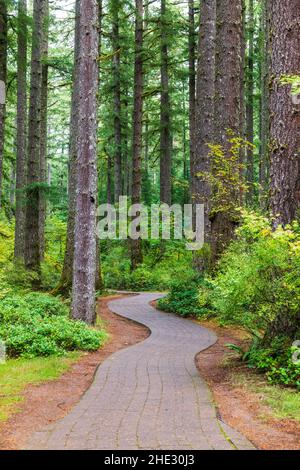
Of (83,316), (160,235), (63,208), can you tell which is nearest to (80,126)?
(83,316)

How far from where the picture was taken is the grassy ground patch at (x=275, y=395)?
5.50 meters

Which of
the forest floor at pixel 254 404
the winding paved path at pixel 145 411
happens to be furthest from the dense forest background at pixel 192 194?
the winding paved path at pixel 145 411

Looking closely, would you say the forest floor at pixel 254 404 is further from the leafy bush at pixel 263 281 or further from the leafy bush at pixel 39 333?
the leafy bush at pixel 39 333

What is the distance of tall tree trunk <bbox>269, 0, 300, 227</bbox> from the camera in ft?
26.2

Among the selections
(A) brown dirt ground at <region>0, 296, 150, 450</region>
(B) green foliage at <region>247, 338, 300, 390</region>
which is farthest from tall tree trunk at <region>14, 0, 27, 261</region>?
(B) green foliage at <region>247, 338, 300, 390</region>

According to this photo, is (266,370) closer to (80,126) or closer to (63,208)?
(80,126)

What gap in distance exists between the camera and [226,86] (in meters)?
13.9

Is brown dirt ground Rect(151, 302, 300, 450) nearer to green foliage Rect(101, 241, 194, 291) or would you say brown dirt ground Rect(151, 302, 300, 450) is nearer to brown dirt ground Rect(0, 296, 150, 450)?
brown dirt ground Rect(0, 296, 150, 450)

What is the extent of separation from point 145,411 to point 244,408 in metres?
1.25

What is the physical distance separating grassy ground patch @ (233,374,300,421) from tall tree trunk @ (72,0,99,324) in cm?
514

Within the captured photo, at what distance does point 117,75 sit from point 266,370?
24403 mm

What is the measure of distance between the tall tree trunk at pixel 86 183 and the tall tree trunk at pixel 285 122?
15.7 feet

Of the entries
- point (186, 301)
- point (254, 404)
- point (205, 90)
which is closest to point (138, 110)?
point (205, 90)

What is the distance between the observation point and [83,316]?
11281mm
